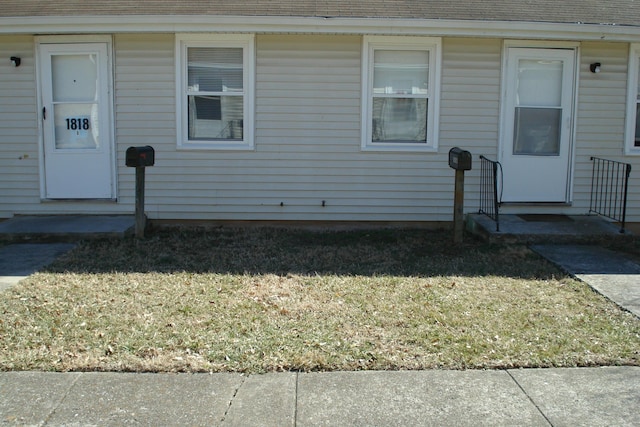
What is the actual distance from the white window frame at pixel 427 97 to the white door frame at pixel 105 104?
142 inches

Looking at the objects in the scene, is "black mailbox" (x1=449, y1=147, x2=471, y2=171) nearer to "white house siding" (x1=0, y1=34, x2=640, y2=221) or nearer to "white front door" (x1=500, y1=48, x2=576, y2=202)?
"white house siding" (x1=0, y1=34, x2=640, y2=221)

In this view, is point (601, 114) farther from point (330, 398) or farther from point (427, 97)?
point (330, 398)

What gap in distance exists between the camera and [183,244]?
27.0 feet

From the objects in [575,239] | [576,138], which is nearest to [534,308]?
[575,239]

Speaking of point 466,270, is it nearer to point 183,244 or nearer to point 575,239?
point 575,239

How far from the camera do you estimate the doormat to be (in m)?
8.97

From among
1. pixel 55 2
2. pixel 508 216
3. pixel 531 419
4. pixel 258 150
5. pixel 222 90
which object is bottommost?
pixel 531 419

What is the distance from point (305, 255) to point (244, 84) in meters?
2.85

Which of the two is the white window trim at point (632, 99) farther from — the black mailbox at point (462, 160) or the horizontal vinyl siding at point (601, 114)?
Result: the black mailbox at point (462, 160)

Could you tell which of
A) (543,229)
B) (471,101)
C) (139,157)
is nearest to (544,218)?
(543,229)

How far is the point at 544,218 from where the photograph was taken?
9094 mm

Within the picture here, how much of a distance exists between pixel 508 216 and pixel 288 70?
3778 millimetres

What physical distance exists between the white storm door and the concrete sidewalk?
525cm

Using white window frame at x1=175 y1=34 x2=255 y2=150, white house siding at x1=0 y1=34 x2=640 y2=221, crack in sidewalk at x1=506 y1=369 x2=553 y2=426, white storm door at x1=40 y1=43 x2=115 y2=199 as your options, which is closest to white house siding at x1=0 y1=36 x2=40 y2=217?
white house siding at x1=0 y1=34 x2=640 y2=221
